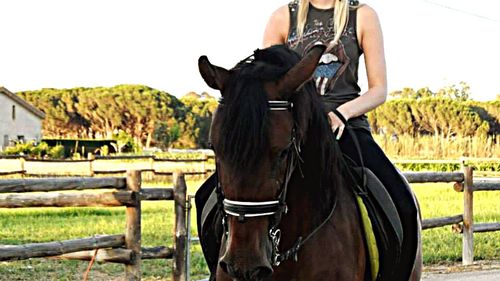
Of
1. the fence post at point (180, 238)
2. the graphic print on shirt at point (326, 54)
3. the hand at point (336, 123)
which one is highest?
the graphic print on shirt at point (326, 54)

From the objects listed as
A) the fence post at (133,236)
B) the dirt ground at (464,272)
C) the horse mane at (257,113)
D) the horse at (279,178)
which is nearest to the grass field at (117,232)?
the dirt ground at (464,272)

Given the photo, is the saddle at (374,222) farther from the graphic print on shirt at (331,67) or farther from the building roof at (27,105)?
the building roof at (27,105)

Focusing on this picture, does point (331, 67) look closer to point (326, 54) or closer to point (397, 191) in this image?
point (326, 54)

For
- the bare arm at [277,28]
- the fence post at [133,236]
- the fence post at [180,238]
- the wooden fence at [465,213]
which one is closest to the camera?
the bare arm at [277,28]

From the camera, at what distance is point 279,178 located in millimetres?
3010

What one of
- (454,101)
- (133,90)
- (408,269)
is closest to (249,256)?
(408,269)

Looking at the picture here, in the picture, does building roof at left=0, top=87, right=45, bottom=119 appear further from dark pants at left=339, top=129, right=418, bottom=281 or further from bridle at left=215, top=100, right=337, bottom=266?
bridle at left=215, top=100, right=337, bottom=266

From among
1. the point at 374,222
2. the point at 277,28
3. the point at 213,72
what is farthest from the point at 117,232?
the point at 213,72

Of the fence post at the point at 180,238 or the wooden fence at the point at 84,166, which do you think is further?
the wooden fence at the point at 84,166

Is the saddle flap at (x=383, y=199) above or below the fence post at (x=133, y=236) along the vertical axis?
above

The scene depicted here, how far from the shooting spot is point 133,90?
7581 cm

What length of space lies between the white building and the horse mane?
7308 cm

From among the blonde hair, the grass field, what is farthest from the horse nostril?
the grass field

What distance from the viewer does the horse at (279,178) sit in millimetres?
2916
